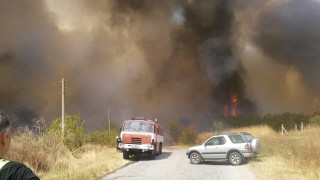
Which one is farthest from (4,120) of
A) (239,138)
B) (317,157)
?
(239,138)

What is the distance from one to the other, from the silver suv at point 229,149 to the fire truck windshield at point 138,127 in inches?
Result: 189

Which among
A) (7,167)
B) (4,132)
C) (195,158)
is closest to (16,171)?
(7,167)

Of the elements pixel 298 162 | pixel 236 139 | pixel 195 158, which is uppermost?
pixel 236 139

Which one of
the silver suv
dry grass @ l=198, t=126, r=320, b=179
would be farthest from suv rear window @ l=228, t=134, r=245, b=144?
dry grass @ l=198, t=126, r=320, b=179

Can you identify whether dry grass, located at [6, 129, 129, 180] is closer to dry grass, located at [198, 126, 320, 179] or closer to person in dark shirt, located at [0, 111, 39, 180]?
dry grass, located at [198, 126, 320, 179]

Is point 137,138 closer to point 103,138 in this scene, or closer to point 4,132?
point 103,138

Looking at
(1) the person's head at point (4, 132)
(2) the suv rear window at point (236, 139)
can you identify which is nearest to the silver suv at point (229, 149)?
(2) the suv rear window at point (236, 139)

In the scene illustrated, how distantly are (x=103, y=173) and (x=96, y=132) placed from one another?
57.7 feet

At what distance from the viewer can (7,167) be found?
2084 millimetres

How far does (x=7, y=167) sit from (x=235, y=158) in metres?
18.1

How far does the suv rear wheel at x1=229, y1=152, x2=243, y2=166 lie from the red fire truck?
6244 mm

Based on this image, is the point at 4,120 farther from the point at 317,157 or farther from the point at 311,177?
the point at 317,157

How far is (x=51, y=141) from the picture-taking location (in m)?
17.2

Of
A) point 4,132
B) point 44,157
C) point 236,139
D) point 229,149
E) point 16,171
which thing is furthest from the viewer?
point 236,139
